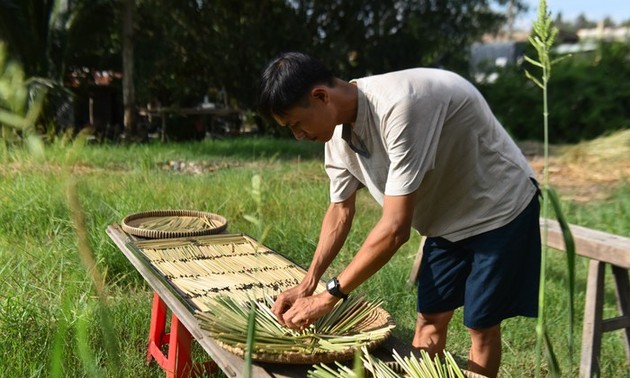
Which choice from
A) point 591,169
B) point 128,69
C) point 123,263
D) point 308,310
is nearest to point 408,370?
point 308,310

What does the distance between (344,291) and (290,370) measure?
0.26 meters

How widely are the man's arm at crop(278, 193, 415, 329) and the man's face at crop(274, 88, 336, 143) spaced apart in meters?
0.27

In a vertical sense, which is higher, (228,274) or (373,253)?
(373,253)

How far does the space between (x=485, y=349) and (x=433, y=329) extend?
Result: 23 cm

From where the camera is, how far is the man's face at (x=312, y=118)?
176 cm

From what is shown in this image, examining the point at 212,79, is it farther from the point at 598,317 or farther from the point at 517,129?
the point at 598,317

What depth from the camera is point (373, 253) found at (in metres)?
1.72

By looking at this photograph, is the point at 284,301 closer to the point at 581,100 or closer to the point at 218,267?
the point at 218,267

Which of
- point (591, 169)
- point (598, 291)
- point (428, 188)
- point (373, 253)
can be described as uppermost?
point (428, 188)

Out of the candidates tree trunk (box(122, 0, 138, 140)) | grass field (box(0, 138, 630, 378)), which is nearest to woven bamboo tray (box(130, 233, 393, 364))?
grass field (box(0, 138, 630, 378))

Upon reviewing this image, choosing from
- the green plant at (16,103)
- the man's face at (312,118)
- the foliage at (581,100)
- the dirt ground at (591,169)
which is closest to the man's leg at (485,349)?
the man's face at (312,118)

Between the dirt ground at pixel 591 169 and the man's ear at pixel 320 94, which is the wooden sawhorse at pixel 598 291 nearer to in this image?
the man's ear at pixel 320 94

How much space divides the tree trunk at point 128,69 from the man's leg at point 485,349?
10.4 m

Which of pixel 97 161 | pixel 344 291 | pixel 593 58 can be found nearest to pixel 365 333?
pixel 344 291
